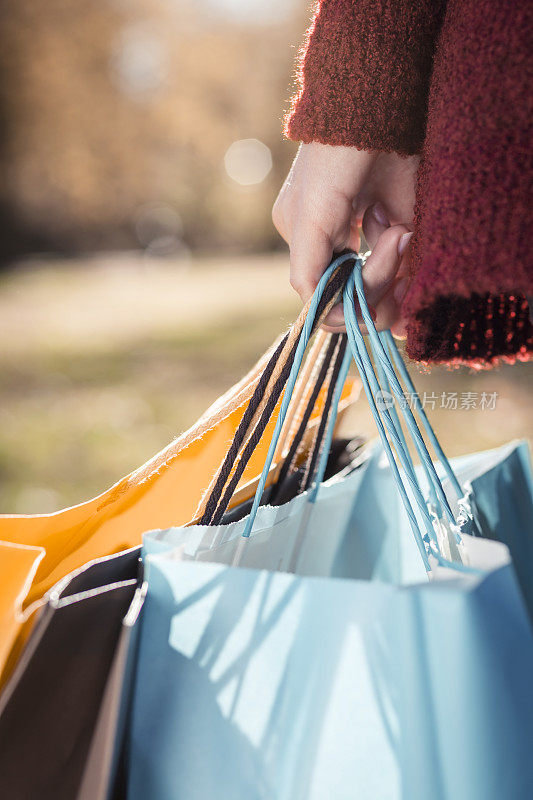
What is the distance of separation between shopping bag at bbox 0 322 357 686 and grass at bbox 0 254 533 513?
1596 millimetres

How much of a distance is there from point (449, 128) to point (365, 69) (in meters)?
0.13

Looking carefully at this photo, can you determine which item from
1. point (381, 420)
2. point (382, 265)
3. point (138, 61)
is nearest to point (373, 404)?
point (381, 420)

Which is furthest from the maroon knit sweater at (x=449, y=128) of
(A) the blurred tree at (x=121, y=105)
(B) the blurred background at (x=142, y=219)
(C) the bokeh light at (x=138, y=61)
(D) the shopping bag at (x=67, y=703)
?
(C) the bokeh light at (x=138, y=61)

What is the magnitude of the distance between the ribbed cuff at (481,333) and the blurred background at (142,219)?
2.13 meters

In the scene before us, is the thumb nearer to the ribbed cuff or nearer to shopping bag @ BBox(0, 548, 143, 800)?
the ribbed cuff

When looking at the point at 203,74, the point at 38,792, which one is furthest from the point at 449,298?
the point at 203,74

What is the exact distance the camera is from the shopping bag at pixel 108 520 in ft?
1.92

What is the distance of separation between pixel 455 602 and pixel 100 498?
14.6 inches

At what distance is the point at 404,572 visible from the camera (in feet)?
2.82

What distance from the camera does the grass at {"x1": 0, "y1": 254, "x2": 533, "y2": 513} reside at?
260cm

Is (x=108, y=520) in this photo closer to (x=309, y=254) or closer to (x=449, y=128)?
(x=309, y=254)

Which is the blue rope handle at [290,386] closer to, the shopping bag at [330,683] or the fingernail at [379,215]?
the shopping bag at [330,683]

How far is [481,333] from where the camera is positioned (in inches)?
29.2

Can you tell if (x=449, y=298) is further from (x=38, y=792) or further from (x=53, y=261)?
(x=53, y=261)
